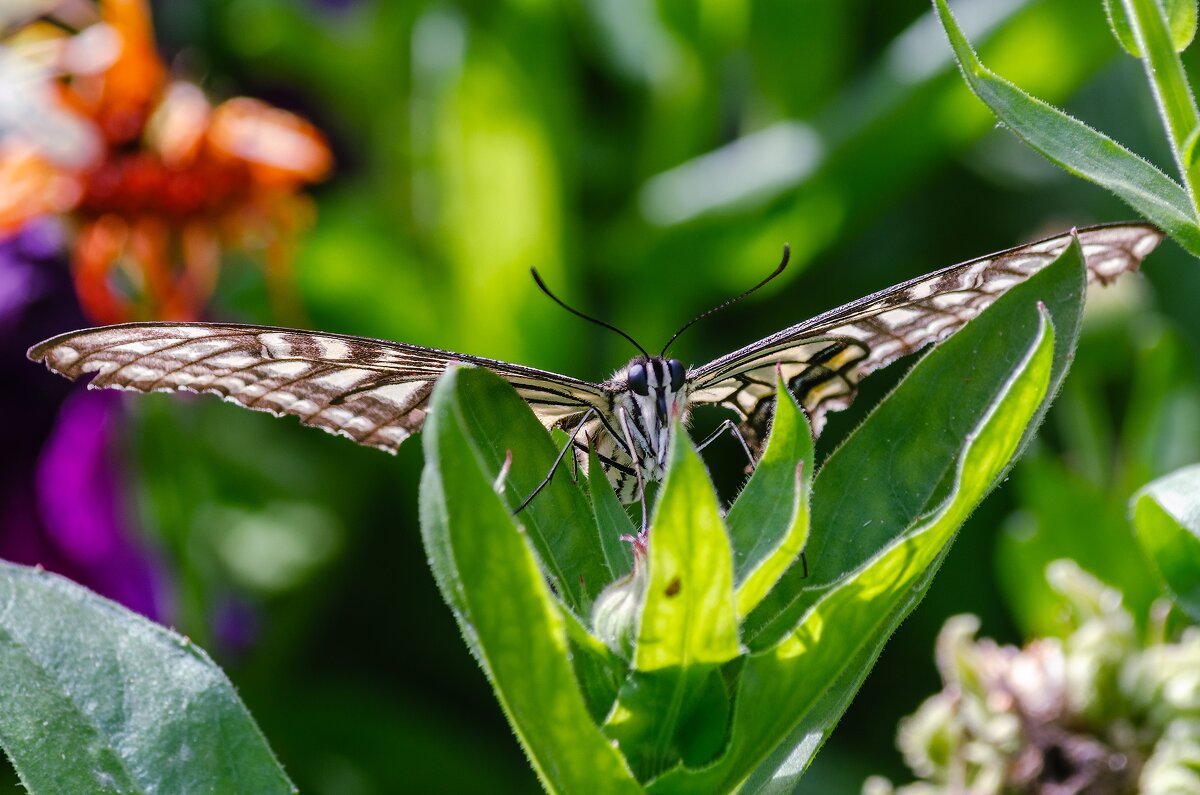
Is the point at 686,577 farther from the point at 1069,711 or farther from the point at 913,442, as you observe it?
the point at 1069,711

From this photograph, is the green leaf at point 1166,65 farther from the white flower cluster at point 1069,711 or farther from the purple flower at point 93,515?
the purple flower at point 93,515

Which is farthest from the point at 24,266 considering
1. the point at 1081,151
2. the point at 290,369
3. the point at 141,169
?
the point at 1081,151

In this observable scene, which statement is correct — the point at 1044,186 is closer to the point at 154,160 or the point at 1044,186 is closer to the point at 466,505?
the point at 154,160

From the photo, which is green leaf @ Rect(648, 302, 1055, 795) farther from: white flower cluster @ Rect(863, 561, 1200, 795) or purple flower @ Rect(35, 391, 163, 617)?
purple flower @ Rect(35, 391, 163, 617)

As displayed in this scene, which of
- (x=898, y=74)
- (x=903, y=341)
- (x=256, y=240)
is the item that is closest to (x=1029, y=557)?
(x=903, y=341)

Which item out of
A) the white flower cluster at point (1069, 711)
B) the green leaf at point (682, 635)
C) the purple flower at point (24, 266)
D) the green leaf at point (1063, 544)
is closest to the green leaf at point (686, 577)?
the green leaf at point (682, 635)

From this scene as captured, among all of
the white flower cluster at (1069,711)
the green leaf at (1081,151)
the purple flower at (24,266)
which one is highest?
the purple flower at (24,266)
